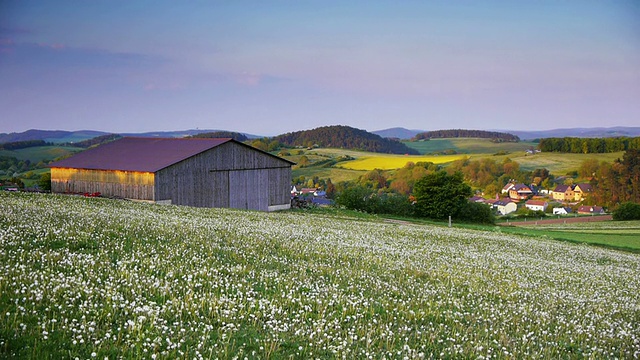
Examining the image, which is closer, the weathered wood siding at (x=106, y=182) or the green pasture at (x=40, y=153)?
the weathered wood siding at (x=106, y=182)

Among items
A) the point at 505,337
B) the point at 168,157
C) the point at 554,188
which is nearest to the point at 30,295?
the point at 505,337

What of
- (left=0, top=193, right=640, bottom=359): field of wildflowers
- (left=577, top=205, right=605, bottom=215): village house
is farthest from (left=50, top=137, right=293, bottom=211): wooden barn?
(left=577, top=205, right=605, bottom=215): village house

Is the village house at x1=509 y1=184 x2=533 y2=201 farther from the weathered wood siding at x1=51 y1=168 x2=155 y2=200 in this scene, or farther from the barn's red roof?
the weathered wood siding at x1=51 y1=168 x2=155 y2=200

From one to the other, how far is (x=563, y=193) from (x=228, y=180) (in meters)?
148

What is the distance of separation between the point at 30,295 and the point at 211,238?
9890 millimetres

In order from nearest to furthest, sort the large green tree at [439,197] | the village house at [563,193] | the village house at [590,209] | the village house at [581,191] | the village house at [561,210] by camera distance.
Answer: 1. the large green tree at [439,197]
2. the village house at [590,209]
3. the village house at [561,210]
4. the village house at [581,191]
5. the village house at [563,193]

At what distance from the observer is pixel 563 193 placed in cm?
17388

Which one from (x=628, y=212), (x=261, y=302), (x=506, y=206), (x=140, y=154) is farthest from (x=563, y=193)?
(x=261, y=302)

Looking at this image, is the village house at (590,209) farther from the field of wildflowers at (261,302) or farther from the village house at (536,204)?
the field of wildflowers at (261,302)

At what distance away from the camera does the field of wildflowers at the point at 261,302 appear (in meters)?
8.26

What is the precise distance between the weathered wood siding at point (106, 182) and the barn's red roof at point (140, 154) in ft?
2.13

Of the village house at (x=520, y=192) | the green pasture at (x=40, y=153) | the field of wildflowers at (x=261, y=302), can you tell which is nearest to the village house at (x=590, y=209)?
the village house at (x=520, y=192)

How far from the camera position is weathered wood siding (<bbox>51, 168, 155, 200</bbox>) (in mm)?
55356

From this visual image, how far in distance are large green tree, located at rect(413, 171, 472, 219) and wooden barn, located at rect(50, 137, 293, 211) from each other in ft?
96.8
